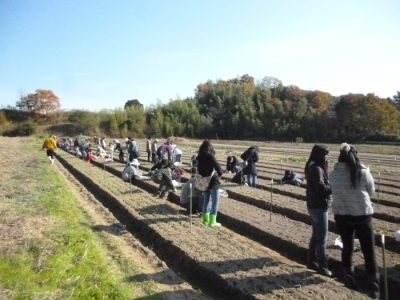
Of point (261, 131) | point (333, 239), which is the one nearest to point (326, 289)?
point (333, 239)

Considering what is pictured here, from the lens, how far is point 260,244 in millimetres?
7102

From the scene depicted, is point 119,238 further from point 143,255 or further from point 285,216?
point 285,216

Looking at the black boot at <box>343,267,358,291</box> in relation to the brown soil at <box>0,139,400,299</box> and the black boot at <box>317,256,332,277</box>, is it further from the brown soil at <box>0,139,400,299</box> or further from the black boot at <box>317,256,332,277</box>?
the black boot at <box>317,256,332,277</box>

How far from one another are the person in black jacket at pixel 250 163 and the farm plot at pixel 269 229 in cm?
238

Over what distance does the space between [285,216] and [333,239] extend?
227 centimetres

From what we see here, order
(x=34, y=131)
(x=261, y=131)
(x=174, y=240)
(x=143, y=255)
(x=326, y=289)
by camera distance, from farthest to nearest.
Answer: (x=34, y=131) < (x=261, y=131) < (x=174, y=240) < (x=143, y=255) < (x=326, y=289)

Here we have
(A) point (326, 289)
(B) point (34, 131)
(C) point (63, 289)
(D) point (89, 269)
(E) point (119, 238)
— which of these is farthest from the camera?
(B) point (34, 131)

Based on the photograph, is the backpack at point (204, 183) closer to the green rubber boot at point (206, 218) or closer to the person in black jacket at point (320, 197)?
the green rubber boot at point (206, 218)

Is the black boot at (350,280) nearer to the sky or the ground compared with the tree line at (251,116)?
nearer to the ground

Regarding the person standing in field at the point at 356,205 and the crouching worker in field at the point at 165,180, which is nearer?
the person standing in field at the point at 356,205

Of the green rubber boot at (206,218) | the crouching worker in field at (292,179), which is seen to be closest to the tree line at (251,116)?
the crouching worker in field at (292,179)

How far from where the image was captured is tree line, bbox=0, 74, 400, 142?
45562 millimetres

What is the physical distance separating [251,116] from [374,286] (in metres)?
48.9

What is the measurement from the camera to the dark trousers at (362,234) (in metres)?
4.58
